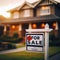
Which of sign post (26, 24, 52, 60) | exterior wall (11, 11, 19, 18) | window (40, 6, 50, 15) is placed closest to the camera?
sign post (26, 24, 52, 60)

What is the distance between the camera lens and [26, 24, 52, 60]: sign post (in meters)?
3.04

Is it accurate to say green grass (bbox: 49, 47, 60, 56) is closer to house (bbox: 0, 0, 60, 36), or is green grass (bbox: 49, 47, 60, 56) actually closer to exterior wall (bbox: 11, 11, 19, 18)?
house (bbox: 0, 0, 60, 36)

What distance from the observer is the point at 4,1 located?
3.68 meters

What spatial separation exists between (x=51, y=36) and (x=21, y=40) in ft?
1.68

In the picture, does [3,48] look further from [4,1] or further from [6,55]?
[4,1]

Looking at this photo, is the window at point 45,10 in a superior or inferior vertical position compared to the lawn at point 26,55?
superior

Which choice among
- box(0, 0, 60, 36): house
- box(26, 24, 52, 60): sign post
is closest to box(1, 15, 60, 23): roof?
box(0, 0, 60, 36): house

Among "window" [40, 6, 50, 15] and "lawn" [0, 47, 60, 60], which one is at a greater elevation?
"window" [40, 6, 50, 15]

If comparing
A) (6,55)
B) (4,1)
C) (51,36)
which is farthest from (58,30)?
(4,1)

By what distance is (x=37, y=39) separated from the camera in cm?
315

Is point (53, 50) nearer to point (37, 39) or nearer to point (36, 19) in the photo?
point (37, 39)

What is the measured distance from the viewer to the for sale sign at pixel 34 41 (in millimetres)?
3113

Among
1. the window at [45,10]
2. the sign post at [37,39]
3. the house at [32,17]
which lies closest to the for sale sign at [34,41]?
the sign post at [37,39]

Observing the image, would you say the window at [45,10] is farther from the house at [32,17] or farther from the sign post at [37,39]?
the sign post at [37,39]
